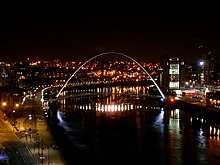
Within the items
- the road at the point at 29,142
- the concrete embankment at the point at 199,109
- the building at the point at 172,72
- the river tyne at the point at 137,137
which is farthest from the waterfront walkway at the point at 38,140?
the building at the point at 172,72

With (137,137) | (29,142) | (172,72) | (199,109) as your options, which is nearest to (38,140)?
(29,142)

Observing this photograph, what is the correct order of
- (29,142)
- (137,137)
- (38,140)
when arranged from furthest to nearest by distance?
(137,137)
(38,140)
(29,142)

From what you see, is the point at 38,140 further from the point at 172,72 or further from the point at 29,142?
the point at 172,72

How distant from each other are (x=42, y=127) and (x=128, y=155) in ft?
14.9

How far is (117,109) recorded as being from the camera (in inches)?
1267

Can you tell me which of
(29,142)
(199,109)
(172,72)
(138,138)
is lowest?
(138,138)

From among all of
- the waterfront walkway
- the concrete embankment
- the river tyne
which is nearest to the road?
the waterfront walkway

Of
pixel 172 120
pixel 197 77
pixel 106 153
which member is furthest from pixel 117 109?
pixel 197 77

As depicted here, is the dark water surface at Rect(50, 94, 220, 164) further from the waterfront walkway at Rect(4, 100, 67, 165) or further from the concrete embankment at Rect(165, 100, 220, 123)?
the waterfront walkway at Rect(4, 100, 67, 165)

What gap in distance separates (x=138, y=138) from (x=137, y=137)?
252 millimetres

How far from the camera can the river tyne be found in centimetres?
1608

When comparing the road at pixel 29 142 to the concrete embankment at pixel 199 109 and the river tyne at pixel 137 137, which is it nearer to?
the river tyne at pixel 137 137

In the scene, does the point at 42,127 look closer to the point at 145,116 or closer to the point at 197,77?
the point at 145,116

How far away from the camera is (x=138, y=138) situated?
20109 millimetres
